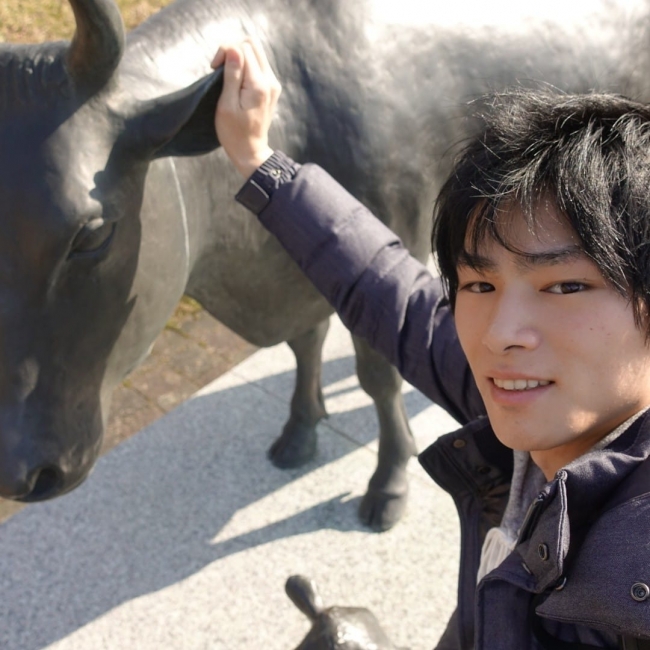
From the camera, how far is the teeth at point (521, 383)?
3.42 feet

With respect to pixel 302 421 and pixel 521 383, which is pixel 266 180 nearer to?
pixel 521 383

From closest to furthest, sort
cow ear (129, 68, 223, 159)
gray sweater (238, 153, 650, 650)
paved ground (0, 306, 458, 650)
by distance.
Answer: gray sweater (238, 153, 650, 650) → cow ear (129, 68, 223, 159) → paved ground (0, 306, 458, 650)

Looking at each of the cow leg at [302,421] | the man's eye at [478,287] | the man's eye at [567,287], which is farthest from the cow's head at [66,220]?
the cow leg at [302,421]

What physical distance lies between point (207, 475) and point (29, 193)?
175 centimetres

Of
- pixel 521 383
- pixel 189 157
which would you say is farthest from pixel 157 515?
pixel 521 383

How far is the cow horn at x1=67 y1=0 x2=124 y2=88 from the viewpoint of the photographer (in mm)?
1231

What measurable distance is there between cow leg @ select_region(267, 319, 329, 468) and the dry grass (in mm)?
3319

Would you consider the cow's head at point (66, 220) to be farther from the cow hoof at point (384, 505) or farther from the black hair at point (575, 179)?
the cow hoof at point (384, 505)

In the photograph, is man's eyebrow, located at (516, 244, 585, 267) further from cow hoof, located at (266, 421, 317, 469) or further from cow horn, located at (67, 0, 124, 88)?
cow hoof, located at (266, 421, 317, 469)

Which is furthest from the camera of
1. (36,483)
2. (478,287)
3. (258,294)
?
(258,294)

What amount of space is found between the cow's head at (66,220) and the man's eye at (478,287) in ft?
1.89

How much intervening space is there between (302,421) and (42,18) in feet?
12.6

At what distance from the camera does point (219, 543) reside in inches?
102

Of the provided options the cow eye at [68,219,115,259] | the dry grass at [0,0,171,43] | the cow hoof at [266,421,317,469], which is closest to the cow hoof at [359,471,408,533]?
the cow hoof at [266,421,317,469]
